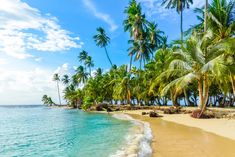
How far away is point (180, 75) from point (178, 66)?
5.62 feet

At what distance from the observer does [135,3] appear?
5188cm

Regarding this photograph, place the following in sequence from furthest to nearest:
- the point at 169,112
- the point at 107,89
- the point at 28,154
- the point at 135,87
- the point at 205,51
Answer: the point at 107,89 < the point at 135,87 < the point at 169,112 < the point at 205,51 < the point at 28,154

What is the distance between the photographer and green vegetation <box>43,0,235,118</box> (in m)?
22.4

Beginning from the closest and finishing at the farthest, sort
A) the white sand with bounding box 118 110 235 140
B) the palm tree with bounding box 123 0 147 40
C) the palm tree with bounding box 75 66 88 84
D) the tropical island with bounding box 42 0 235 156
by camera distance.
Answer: the white sand with bounding box 118 110 235 140, the tropical island with bounding box 42 0 235 156, the palm tree with bounding box 123 0 147 40, the palm tree with bounding box 75 66 88 84

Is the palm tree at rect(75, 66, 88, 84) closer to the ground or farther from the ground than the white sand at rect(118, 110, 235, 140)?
farther from the ground

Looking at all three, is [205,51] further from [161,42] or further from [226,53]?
[161,42]

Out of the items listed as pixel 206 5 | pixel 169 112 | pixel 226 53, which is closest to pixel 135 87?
pixel 169 112

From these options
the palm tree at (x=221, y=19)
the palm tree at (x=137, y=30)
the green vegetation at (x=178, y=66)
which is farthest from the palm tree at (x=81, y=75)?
the palm tree at (x=221, y=19)

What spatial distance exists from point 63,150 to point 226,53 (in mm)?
16409

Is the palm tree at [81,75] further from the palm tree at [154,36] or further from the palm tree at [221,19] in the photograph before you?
the palm tree at [221,19]

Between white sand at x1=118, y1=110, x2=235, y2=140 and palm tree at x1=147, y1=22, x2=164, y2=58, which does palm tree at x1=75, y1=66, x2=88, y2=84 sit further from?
white sand at x1=118, y1=110, x2=235, y2=140

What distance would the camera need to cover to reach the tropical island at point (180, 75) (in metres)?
21.4

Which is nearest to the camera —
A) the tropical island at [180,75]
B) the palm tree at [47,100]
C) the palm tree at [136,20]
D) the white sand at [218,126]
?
the white sand at [218,126]

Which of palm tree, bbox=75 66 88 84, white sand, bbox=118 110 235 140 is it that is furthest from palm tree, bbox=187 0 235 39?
palm tree, bbox=75 66 88 84
